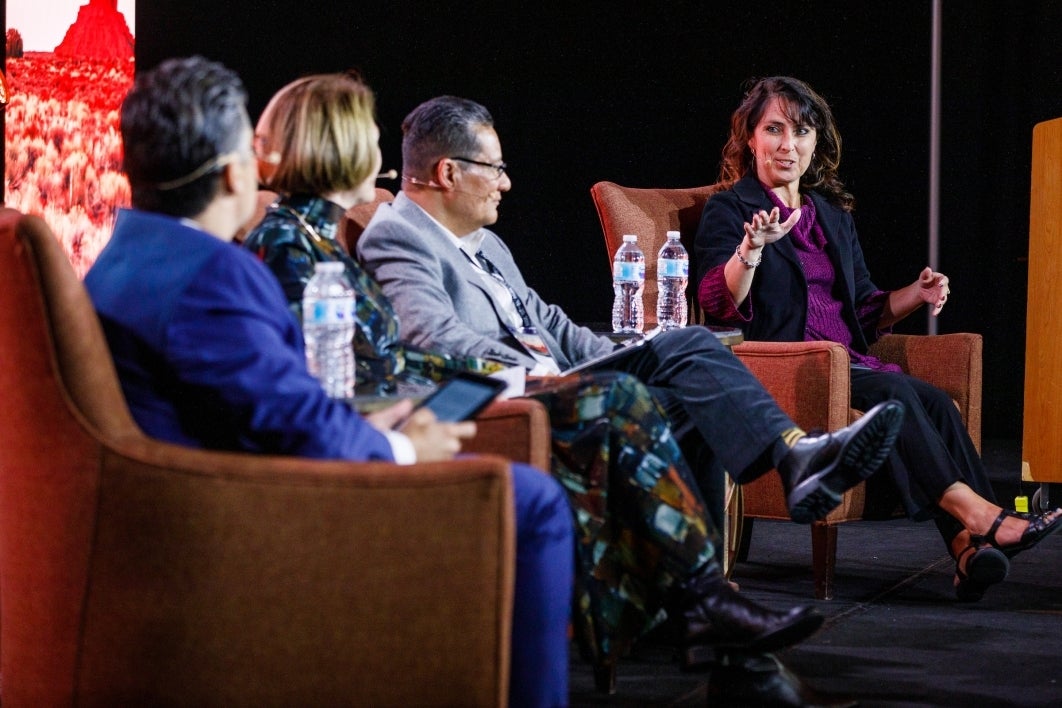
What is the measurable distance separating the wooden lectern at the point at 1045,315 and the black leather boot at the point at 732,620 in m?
2.27

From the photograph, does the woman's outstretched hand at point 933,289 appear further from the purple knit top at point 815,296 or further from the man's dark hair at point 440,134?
the man's dark hair at point 440,134

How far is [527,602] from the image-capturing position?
60.4 inches

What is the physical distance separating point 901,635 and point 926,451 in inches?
19.2

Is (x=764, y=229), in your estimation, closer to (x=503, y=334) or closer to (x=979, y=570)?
(x=503, y=334)

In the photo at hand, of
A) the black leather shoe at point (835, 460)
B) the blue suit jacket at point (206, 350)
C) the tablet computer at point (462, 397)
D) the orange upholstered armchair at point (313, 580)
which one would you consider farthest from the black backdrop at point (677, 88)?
the orange upholstered armchair at point (313, 580)

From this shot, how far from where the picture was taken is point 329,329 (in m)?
1.98

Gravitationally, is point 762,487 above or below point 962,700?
above

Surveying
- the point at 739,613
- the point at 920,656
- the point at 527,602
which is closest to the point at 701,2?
the point at 920,656

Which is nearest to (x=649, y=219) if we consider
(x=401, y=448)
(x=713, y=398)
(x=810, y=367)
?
(x=810, y=367)

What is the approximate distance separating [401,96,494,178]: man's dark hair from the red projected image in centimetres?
275

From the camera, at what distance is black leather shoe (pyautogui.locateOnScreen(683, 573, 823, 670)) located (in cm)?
202

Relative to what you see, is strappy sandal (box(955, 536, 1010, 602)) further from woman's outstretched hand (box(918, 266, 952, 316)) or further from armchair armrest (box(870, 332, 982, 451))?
woman's outstretched hand (box(918, 266, 952, 316))

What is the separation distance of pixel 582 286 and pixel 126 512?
3.96 m

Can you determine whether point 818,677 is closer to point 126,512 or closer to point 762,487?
point 762,487
